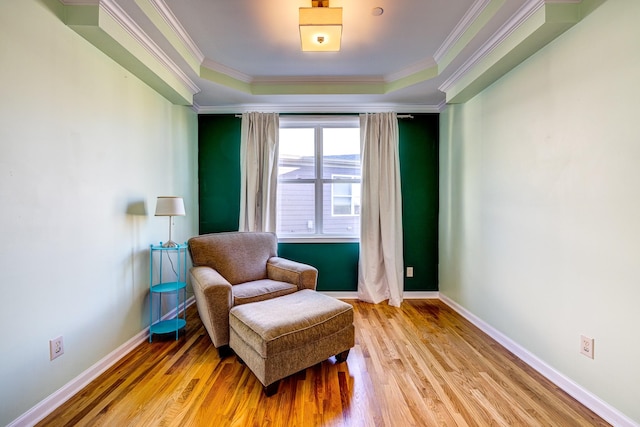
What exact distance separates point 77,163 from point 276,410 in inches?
79.3

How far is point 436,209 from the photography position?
369 cm

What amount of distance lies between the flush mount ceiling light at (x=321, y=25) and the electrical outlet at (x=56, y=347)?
2519mm

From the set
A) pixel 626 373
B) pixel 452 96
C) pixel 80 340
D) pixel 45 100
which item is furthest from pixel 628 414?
pixel 45 100

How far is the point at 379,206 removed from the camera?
3.51 metres

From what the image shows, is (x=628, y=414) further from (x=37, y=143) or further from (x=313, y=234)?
(x=37, y=143)

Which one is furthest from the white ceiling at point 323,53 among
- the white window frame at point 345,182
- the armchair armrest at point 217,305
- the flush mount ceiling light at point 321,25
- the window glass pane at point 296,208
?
the armchair armrest at point 217,305

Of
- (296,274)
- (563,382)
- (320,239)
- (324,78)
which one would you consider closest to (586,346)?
(563,382)

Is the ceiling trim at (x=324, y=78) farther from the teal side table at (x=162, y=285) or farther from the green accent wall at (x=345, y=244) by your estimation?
the teal side table at (x=162, y=285)

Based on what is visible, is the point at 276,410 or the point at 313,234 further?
the point at 313,234

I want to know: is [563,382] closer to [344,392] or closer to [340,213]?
[344,392]

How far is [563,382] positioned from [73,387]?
10.4 ft

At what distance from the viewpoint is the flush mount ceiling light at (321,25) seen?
186 cm

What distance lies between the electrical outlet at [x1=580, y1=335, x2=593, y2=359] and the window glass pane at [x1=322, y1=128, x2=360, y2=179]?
2.68 m

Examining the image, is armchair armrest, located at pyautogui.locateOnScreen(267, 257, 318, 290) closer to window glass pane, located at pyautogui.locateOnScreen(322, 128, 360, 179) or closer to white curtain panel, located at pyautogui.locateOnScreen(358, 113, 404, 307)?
white curtain panel, located at pyautogui.locateOnScreen(358, 113, 404, 307)
